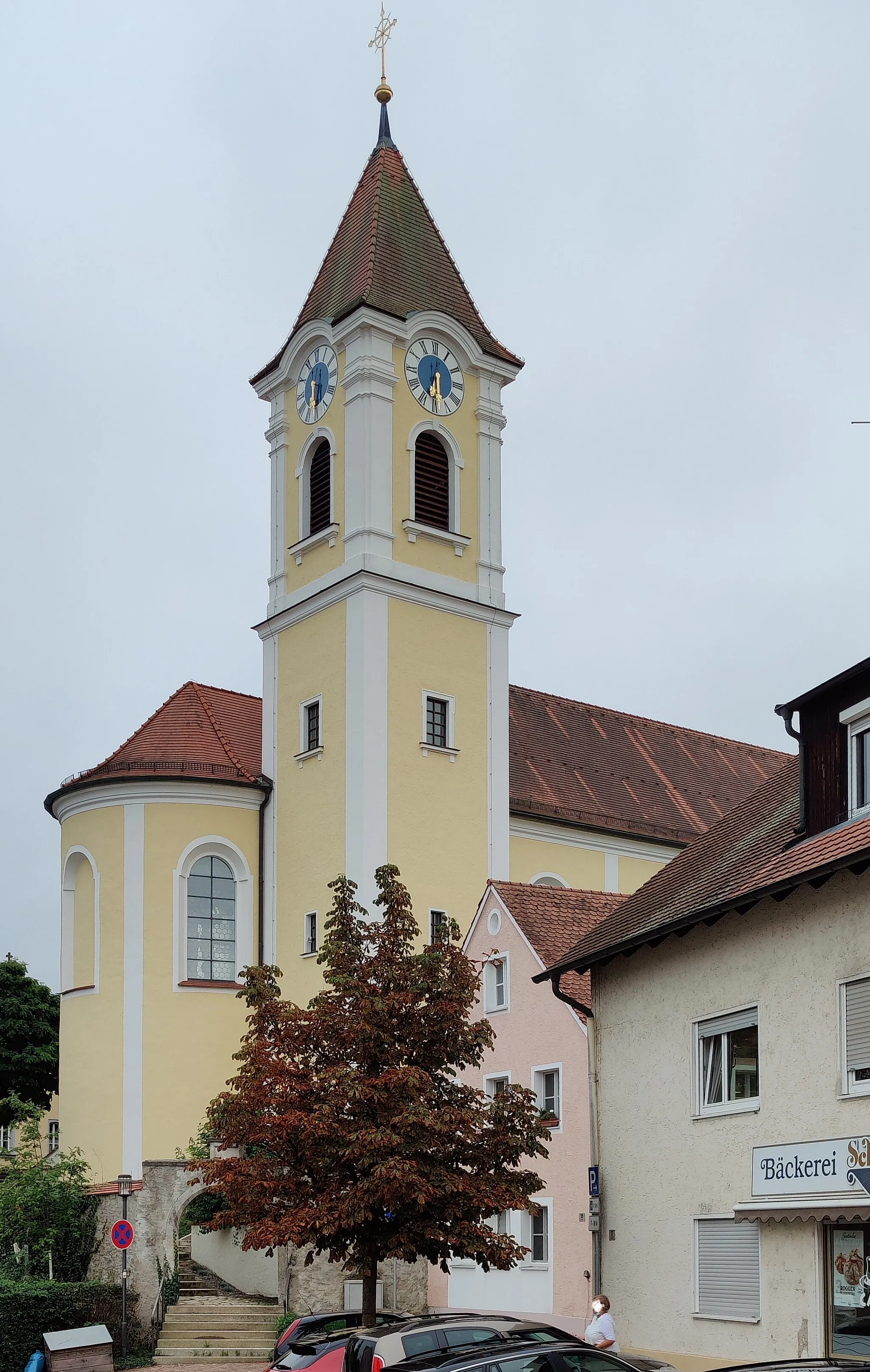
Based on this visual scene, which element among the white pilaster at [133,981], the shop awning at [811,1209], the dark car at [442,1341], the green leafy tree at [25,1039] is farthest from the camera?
the green leafy tree at [25,1039]

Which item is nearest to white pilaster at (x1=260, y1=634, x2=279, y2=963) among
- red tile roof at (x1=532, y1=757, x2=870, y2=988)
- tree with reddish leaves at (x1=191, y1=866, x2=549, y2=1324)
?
red tile roof at (x1=532, y1=757, x2=870, y2=988)

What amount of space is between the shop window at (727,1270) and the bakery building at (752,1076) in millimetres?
26

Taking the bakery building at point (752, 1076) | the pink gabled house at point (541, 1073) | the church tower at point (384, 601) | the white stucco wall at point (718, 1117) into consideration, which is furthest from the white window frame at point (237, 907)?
the white stucco wall at point (718, 1117)

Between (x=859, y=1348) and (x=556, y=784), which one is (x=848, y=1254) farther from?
(x=556, y=784)

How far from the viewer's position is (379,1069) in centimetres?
2142

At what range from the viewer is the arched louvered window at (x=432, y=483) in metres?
40.0

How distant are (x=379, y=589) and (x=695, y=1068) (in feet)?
64.2

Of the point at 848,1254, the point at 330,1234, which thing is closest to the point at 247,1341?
the point at 330,1234

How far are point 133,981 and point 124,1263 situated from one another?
307 inches

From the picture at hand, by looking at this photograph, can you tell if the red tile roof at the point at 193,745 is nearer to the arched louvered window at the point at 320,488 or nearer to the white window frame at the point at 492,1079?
the arched louvered window at the point at 320,488

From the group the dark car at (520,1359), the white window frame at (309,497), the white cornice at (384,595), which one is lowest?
the dark car at (520,1359)

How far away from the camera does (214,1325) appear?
30.5 meters

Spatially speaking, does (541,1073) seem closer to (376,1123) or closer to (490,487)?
(376,1123)

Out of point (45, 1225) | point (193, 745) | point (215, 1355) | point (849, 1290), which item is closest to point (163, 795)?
point (193, 745)
